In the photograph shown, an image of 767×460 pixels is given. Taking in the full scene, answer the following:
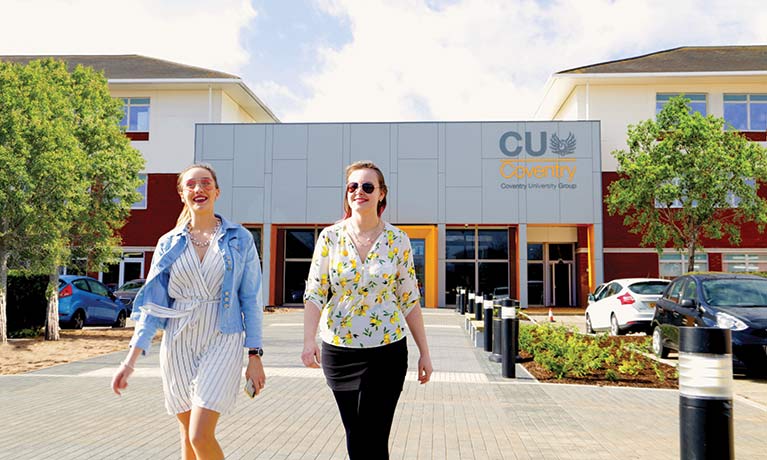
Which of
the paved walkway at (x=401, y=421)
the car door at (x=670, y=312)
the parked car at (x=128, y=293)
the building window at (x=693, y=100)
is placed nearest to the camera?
the paved walkway at (x=401, y=421)

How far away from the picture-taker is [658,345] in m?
12.5

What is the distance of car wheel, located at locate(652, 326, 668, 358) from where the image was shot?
12383 millimetres

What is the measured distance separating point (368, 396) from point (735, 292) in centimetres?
978

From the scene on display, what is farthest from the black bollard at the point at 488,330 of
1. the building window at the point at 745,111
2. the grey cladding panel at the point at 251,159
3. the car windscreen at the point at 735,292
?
the building window at the point at 745,111

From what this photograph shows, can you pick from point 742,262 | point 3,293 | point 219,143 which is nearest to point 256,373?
point 3,293

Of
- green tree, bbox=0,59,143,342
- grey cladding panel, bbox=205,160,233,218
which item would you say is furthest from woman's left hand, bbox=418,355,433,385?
grey cladding panel, bbox=205,160,233,218

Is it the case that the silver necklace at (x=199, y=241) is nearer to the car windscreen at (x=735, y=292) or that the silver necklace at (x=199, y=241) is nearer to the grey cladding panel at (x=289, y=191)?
the car windscreen at (x=735, y=292)

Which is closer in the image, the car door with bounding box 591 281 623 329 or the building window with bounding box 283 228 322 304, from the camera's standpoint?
the car door with bounding box 591 281 623 329

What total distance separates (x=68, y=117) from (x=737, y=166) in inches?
927

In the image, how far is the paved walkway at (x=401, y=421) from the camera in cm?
568

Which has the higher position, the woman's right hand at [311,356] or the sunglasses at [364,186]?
the sunglasses at [364,186]

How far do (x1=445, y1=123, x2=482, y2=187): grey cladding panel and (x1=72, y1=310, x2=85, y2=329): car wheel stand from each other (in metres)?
18.7

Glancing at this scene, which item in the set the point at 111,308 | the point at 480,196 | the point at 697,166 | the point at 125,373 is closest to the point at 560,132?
the point at 480,196

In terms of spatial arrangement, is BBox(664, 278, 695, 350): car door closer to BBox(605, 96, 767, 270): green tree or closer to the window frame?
BBox(605, 96, 767, 270): green tree
